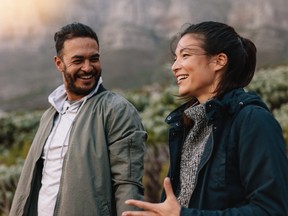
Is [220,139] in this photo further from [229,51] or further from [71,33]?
[71,33]

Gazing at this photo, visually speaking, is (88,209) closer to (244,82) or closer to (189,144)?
(189,144)

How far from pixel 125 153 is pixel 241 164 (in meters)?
0.89

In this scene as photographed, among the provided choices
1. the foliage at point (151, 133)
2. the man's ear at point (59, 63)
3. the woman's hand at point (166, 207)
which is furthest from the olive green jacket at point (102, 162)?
the foliage at point (151, 133)

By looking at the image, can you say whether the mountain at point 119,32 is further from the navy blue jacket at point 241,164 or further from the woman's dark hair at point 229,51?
the navy blue jacket at point 241,164

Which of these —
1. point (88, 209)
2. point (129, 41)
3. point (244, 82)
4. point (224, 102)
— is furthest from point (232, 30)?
point (129, 41)

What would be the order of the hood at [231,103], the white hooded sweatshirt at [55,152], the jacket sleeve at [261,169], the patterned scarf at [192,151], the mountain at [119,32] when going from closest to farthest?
the jacket sleeve at [261,169]
the hood at [231,103]
the patterned scarf at [192,151]
the white hooded sweatshirt at [55,152]
the mountain at [119,32]

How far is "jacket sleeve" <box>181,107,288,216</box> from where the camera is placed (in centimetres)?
167

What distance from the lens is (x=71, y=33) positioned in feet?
9.21

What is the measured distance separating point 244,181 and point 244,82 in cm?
46

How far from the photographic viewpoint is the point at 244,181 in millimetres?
1735

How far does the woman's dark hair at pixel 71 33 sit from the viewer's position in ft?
9.16

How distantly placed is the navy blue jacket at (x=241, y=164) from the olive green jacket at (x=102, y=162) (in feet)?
2.28

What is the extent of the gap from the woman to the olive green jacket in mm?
406

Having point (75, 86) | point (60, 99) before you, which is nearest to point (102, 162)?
point (75, 86)
